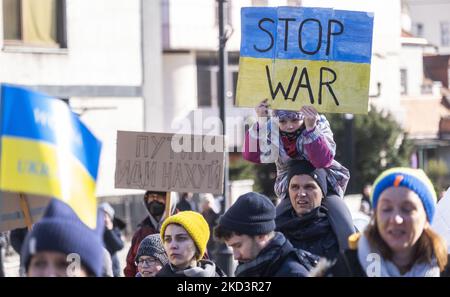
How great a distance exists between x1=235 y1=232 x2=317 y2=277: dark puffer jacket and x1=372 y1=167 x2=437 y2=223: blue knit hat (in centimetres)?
59

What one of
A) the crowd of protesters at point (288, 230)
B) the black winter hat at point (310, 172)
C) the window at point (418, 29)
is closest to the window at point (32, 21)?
the crowd of protesters at point (288, 230)

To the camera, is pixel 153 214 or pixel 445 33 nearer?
pixel 153 214

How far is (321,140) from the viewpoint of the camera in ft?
18.7

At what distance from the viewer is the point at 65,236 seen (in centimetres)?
396

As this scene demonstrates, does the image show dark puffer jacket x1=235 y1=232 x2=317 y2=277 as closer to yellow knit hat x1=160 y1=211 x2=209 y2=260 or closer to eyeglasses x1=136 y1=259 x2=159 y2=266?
yellow knit hat x1=160 y1=211 x2=209 y2=260

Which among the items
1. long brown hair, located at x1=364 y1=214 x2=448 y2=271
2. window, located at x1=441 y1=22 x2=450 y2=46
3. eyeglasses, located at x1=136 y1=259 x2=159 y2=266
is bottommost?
eyeglasses, located at x1=136 y1=259 x2=159 y2=266

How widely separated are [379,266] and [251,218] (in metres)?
0.87

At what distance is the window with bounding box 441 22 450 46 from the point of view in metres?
45.1

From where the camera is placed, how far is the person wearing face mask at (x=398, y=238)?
4.08 meters

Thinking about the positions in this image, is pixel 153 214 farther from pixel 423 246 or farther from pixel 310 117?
pixel 423 246

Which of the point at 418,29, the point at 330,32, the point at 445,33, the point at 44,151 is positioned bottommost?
the point at 44,151

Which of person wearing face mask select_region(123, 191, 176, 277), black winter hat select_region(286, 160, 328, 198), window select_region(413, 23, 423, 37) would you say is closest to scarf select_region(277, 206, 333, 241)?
black winter hat select_region(286, 160, 328, 198)

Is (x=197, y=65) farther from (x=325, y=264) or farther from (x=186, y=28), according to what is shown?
(x=325, y=264)

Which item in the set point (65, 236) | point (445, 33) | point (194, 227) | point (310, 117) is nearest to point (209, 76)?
point (445, 33)
